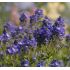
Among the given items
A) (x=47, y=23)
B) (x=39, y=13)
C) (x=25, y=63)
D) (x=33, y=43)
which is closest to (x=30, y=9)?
(x=39, y=13)

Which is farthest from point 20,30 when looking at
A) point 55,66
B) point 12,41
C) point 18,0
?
point 55,66

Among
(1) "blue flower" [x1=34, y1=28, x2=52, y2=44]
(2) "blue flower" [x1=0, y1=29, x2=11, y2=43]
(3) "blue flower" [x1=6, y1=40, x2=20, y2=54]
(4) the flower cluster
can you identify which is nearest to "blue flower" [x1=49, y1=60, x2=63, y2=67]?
(4) the flower cluster

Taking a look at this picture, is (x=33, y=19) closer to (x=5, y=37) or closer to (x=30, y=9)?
(x=30, y=9)

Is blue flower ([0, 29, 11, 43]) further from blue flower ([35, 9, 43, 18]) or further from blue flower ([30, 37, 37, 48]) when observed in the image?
blue flower ([35, 9, 43, 18])

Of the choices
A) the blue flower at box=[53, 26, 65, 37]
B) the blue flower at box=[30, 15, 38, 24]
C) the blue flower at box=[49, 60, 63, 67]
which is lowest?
the blue flower at box=[49, 60, 63, 67]

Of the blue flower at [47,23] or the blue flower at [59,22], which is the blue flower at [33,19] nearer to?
the blue flower at [47,23]

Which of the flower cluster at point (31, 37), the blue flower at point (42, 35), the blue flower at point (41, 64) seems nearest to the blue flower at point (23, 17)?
the flower cluster at point (31, 37)
